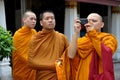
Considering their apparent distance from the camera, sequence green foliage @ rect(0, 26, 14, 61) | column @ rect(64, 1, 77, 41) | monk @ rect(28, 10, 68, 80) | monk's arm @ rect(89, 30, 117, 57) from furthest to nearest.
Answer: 1. column @ rect(64, 1, 77, 41)
2. green foliage @ rect(0, 26, 14, 61)
3. monk @ rect(28, 10, 68, 80)
4. monk's arm @ rect(89, 30, 117, 57)

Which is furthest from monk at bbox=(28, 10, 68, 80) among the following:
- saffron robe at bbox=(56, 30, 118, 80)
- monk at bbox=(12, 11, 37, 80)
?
monk at bbox=(12, 11, 37, 80)

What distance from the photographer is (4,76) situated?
31.3 feet

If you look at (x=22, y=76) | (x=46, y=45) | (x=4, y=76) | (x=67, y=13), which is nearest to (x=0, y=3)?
(x=4, y=76)

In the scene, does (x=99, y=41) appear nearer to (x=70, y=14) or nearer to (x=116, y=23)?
(x=70, y=14)

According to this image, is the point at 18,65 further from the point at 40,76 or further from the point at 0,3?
the point at 0,3

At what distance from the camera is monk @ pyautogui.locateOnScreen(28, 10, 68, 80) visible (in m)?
5.20

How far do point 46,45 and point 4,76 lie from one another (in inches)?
178

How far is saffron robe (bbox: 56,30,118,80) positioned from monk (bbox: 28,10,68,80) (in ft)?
0.70

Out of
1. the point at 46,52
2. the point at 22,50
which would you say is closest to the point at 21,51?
the point at 22,50

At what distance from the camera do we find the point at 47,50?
5.24m

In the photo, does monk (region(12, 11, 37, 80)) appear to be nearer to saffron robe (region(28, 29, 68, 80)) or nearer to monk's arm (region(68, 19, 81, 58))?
saffron robe (region(28, 29, 68, 80))

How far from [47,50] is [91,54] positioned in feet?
2.21

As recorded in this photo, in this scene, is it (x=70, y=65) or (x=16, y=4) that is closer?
(x=70, y=65)

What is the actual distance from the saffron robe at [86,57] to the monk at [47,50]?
0.21 meters
